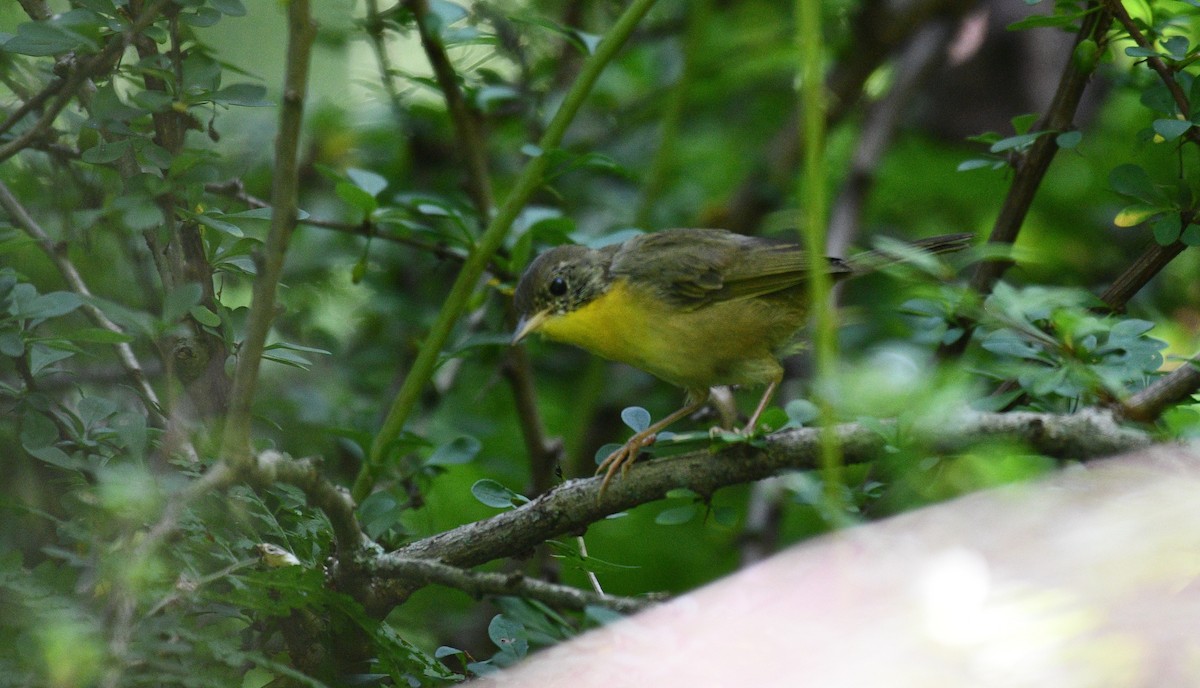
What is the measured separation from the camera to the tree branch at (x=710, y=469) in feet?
5.41

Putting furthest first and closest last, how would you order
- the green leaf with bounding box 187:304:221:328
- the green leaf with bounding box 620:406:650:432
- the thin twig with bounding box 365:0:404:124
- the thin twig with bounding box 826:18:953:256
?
the thin twig with bounding box 826:18:953:256 < the thin twig with bounding box 365:0:404:124 < the green leaf with bounding box 620:406:650:432 < the green leaf with bounding box 187:304:221:328

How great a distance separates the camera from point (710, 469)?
1.98 metres

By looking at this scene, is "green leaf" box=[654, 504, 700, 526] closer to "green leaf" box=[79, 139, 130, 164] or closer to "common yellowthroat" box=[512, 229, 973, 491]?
"common yellowthroat" box=[512, 229, 973, 491]

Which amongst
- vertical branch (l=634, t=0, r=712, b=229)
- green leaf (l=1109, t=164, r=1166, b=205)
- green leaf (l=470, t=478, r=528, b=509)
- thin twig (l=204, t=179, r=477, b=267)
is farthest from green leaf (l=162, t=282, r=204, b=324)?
vertical branch (l=634, t=0, r=712, b=229)

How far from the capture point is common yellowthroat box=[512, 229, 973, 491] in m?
2.96

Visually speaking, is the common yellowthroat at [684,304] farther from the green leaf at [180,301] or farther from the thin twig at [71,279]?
the green leaf at [180,301]

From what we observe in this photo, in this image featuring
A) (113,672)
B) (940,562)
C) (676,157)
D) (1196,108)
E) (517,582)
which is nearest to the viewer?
(113,672)

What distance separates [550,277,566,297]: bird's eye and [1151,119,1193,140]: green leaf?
1.64 metres

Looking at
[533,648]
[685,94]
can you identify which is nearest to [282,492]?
[533,648]

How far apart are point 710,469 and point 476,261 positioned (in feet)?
2.71

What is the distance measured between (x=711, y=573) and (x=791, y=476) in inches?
72.6

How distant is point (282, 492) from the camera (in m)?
1.75

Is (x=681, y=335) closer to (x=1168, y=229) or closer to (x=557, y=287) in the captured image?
(x=557, y=287)

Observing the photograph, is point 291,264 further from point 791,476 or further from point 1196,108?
point 1196,108
